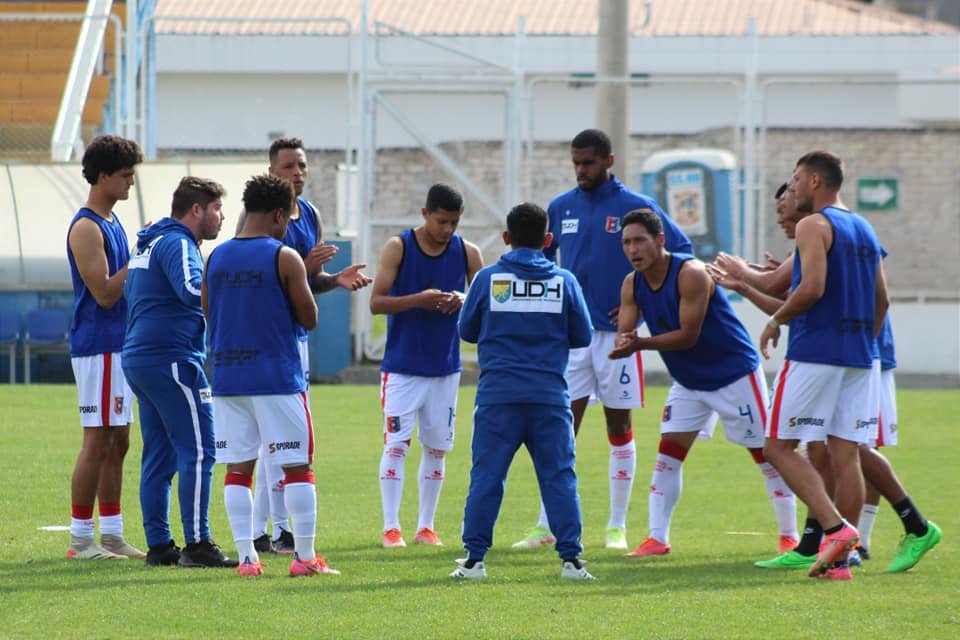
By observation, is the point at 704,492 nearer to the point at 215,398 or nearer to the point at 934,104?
the point at 215,398

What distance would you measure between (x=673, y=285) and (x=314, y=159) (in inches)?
941

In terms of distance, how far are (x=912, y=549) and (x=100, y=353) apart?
4.62m

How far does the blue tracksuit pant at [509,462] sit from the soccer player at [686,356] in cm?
83

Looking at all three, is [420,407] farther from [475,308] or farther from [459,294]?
[475,308]

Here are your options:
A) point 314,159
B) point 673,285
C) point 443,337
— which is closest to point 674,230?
point 673,285

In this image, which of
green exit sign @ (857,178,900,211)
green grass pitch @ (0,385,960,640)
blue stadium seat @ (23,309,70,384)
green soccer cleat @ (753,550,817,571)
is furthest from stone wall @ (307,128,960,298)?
green soccer cleat @ (753,550,817,571)

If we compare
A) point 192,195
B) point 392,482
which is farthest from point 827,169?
point 192,195

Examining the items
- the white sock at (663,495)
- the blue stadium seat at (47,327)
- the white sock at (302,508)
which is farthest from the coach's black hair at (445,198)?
the blue stadium seat at (47,327)

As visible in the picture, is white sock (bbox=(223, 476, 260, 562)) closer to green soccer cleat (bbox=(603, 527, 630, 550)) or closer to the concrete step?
green soccer cleat (bbox=(603, 527, 630, 550))

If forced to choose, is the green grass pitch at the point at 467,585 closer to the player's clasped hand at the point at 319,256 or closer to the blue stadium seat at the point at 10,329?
the player's clasped hand at the point at 319,256

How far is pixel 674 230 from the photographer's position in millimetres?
10055

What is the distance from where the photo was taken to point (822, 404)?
8484 millimetres

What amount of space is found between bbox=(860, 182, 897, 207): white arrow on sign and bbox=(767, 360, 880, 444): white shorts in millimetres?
16553

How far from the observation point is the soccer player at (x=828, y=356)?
27.3 ft
